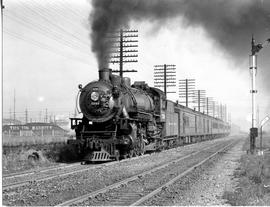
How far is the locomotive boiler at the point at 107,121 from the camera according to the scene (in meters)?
15.9

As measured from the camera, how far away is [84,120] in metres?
17.0

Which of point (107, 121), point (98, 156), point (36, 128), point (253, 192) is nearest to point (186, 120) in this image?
point (107, 121)

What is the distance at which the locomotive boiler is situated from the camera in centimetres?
1591

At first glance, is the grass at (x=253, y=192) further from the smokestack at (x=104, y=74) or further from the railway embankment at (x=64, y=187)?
the smokestack at (x=104, y=74)

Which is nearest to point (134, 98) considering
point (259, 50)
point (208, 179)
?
point (259, 50)

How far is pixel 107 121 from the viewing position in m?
16.6

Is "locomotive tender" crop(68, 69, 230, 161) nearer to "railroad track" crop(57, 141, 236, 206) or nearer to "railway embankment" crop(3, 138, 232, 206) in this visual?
"railway embankment" crop(3, 138, 232, 206)

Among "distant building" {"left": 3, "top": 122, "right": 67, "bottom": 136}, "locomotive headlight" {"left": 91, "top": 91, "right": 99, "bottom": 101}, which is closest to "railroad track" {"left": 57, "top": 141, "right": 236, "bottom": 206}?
"locomotive headlight" {"left": 91, "top": 91, "right": 99, "bottom": 101}

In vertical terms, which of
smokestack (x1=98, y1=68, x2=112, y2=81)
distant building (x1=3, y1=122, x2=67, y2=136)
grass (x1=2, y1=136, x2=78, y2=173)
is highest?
smokestack (x1=98, y1=68, x2=112, y2=81)

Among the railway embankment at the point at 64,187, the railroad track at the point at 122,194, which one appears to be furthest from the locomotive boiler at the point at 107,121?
the railroad track at the point at 122,194

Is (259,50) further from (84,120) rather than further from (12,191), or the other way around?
(12,191)

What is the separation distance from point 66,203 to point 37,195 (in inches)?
51.7

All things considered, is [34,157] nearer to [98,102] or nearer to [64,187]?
[98,102]

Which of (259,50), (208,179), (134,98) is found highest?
(259,50)
